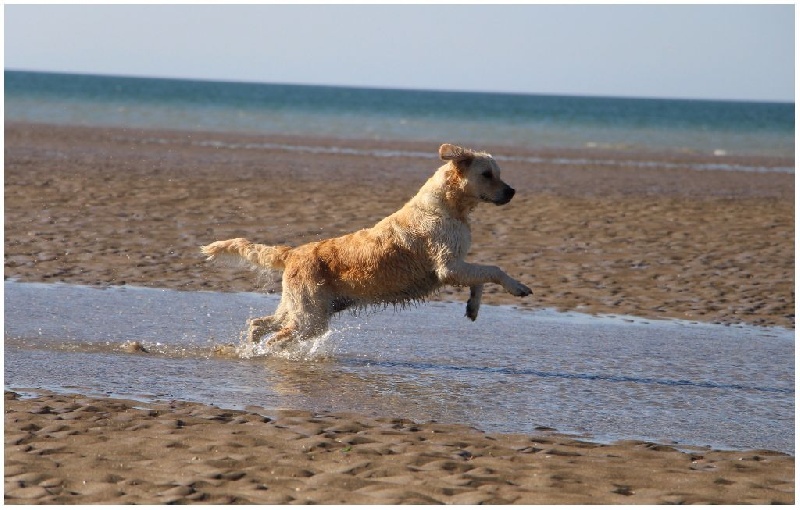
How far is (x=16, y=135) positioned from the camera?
30266 millimetres

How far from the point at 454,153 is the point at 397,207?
30.9 ft

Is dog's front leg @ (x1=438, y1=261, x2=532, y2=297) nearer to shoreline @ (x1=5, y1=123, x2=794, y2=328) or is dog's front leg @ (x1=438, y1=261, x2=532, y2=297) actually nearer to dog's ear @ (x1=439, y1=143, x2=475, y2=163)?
dog's ear @ (x1=439, y1=143, x2=475, y2=163)

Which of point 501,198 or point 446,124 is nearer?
point 501,198

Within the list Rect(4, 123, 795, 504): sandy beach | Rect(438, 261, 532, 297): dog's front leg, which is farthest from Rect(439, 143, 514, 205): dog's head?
Rect(4, 123, 795, 504): sandy beach

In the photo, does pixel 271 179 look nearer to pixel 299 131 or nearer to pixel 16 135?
pixel 16 135

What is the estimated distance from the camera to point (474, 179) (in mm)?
8805

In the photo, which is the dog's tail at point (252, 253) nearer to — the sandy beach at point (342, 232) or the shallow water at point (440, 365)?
the shallow water at point (440, 365)

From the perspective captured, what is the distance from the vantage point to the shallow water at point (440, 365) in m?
7.34

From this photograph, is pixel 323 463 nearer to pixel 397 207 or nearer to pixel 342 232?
pixel 342 232

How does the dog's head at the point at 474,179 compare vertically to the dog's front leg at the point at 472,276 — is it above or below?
above

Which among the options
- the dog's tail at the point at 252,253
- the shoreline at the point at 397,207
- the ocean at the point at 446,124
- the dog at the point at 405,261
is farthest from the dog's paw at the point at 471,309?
the ocean at the point at 446,124

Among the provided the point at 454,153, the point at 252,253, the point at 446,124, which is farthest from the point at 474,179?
the point at 446,124

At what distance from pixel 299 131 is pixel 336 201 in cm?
2714

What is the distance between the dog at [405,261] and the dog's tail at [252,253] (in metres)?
0.15
